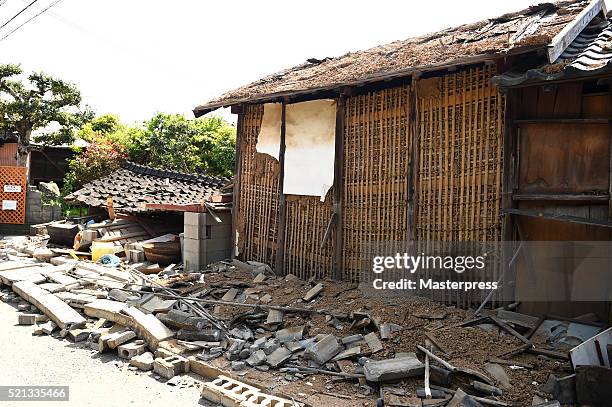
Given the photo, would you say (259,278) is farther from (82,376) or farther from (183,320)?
(82,376)

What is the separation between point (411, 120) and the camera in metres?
8.02

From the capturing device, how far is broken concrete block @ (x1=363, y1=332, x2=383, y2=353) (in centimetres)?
612

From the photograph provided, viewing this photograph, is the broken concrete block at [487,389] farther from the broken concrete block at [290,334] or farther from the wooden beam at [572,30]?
the wooden beam at [572,30]

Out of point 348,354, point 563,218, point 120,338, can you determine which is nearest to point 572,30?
point 563,218

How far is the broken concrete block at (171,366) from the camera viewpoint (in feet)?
20.3

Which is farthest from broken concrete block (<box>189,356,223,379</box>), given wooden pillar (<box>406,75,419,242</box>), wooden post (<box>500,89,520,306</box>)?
wooden post (<box>500,89,520,306</box>)

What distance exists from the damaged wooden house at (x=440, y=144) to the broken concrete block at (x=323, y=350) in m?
2.35

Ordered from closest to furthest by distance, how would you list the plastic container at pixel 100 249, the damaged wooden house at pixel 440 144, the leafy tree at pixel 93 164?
1. the damaged wooden house at pixel 440 144
2. the plastic container at pixel 100 249
3. the leafy tree at pixel 93 164

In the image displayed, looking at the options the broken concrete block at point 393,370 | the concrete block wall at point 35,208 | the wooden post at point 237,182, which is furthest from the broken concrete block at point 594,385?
the concrete block wall at point 35,208

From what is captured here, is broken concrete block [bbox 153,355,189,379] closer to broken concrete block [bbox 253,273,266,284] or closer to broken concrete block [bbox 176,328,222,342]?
broken concrete block [bbox 176,328,222,342]

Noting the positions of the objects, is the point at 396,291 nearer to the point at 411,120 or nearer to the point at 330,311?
the point at 330,311

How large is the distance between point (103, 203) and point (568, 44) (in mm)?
14962

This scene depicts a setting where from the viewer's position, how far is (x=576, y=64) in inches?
221

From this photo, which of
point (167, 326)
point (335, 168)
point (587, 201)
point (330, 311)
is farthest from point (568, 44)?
point (167, 326)
